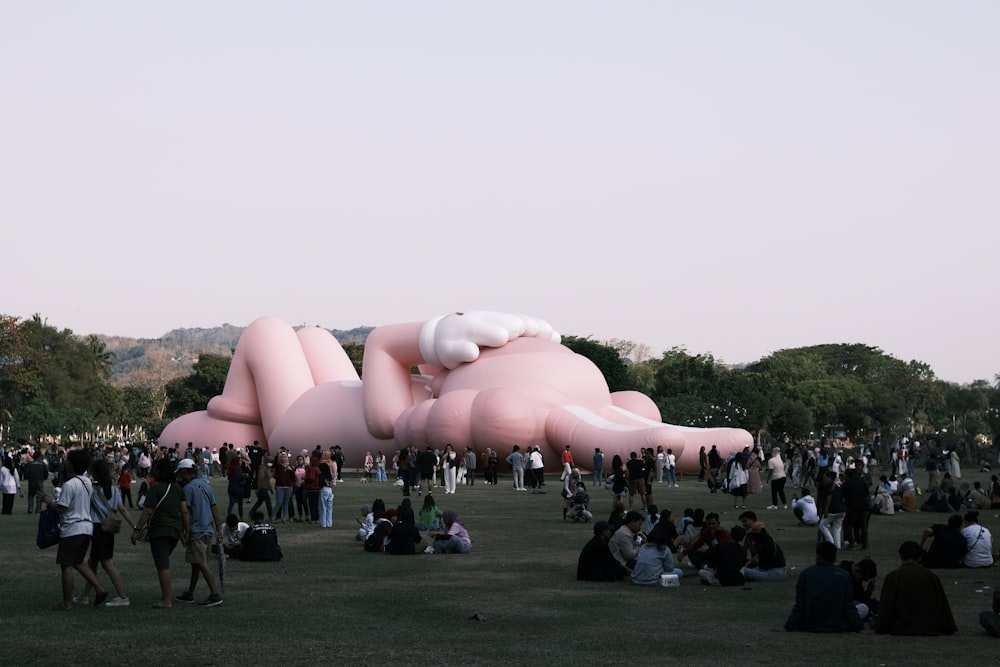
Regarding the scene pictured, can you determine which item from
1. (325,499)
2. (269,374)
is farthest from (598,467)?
(269,374)

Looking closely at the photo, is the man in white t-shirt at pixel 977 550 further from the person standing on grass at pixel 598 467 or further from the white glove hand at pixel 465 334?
the white glove hand at pixel 465 334

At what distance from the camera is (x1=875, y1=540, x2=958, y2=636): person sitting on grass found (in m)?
11.3

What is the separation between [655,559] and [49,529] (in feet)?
22.0

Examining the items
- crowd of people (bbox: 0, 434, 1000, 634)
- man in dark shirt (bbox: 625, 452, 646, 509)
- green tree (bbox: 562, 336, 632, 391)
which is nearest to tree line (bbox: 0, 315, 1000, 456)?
green tree (bbox: 562, 336, 632, 391)

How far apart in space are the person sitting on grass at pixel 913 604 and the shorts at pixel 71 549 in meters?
7.22

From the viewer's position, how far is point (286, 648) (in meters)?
10.4

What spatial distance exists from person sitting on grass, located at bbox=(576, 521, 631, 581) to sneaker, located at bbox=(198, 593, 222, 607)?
14.6 feet

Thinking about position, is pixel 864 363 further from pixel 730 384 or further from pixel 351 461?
pixel 351 461

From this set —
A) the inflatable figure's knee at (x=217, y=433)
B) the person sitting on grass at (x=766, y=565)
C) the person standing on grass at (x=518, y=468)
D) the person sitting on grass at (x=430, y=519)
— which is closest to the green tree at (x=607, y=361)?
the inflatable figure's knee at (x=217, y=433)

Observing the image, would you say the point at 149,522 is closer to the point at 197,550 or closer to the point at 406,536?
the point at 197,550

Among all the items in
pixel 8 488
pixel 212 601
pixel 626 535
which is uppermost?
pixel 8 488

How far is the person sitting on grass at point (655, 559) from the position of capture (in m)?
14.9

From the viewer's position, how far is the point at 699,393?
74500mm

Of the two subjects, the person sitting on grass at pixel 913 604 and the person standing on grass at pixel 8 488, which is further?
the person standing on grass at pixel 8 488
